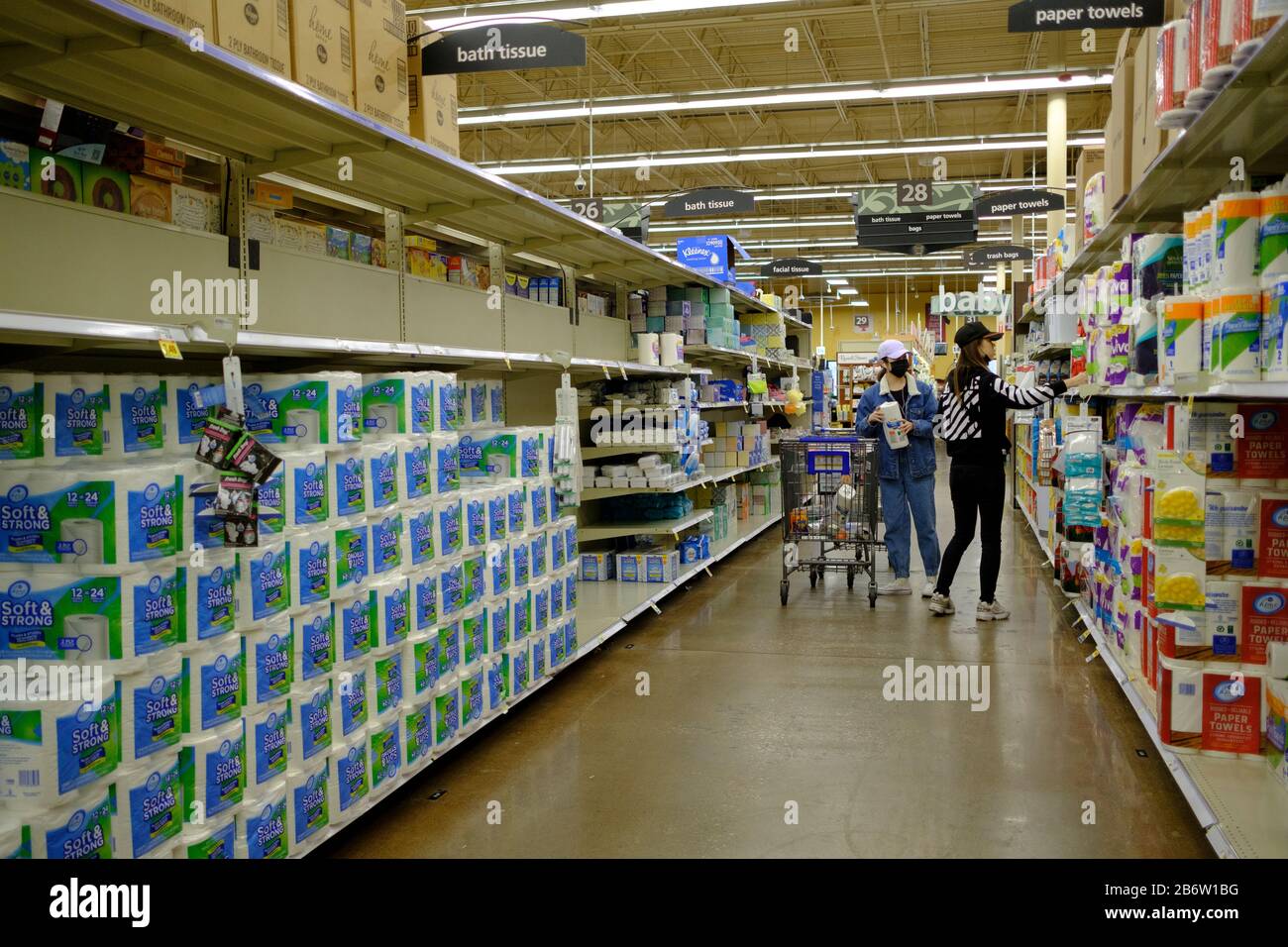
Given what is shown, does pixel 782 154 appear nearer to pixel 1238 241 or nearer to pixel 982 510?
pixel 982 510

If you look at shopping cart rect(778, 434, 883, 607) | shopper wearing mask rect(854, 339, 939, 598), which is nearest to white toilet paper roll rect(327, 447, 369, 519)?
shopping cart rect(778, 434, 883, 607)

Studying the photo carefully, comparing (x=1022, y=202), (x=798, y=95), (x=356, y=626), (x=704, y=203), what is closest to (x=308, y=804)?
(x=356, y=626)

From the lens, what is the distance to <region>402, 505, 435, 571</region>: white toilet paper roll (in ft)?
11.4

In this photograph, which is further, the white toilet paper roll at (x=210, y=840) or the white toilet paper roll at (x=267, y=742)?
the white toilet paper roll at (x=267, y=742)

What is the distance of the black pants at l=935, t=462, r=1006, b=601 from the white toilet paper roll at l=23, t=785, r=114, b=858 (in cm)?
488

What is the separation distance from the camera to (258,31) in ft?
8.79

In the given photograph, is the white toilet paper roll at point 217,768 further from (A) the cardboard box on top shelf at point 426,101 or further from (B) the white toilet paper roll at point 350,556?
(A) the cardboard box on top shelf at point 426,101

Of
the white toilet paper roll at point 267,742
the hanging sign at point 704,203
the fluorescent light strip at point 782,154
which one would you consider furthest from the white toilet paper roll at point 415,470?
the fluorescent light strip at point 782,154

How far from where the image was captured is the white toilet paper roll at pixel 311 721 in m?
2.91

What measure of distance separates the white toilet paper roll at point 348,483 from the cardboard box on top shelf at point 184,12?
121cm

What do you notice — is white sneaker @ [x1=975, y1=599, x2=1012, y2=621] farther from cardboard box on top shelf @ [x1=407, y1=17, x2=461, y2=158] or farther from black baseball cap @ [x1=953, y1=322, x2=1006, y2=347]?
cardboard box on top shelf @ [x1=407, y1=17, x2=461, y2=158]
